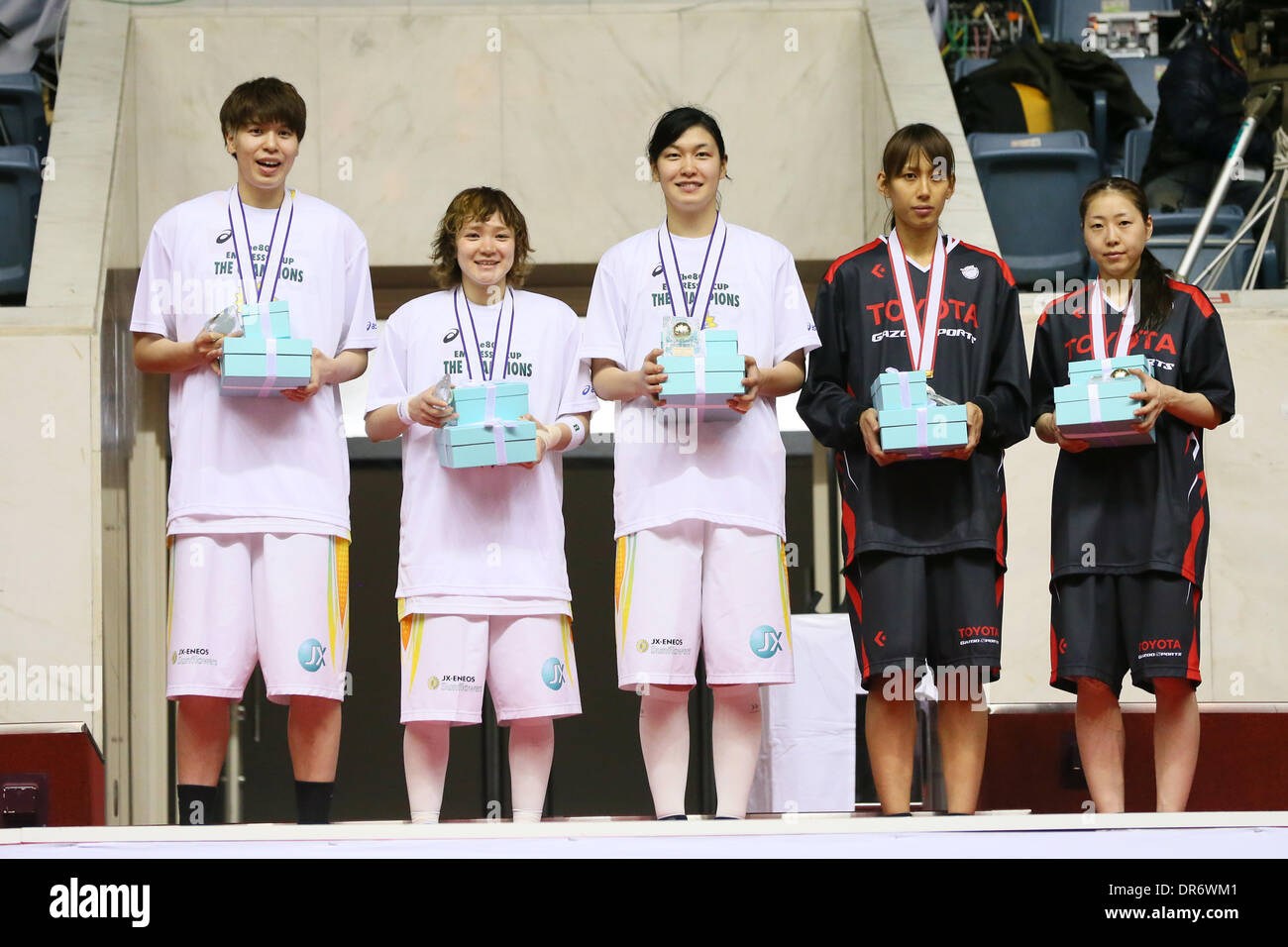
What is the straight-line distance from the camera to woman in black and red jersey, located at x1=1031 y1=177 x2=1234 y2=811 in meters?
5.19

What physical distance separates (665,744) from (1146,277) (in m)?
1.90

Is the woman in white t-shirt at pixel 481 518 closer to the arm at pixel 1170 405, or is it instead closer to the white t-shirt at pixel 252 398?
the white t-shirt at pixel 252 398

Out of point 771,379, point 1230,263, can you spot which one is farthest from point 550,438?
point 1230,263

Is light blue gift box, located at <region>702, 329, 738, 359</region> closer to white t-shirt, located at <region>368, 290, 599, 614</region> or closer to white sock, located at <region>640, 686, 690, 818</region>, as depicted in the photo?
white t-shirt, located at <region>368, 290, 599, 614</region>

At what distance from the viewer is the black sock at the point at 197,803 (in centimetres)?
514

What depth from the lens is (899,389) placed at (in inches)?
196

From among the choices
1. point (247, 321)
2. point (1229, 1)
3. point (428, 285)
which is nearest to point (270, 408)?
point (247, 321)

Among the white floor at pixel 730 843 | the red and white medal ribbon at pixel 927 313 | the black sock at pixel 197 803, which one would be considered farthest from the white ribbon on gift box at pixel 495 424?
the white floor at pixel 730 843

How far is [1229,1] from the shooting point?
9234mm

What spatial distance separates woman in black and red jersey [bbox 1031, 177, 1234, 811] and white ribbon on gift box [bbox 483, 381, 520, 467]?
151 centimetres

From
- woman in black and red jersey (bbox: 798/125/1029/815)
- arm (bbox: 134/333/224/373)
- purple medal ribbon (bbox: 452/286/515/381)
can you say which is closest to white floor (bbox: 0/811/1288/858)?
woman in black and red jersey (bbox: 798/125/1029/815)

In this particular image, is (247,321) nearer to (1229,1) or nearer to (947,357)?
(947,357)

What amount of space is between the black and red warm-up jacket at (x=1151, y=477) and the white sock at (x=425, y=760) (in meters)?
1.78
